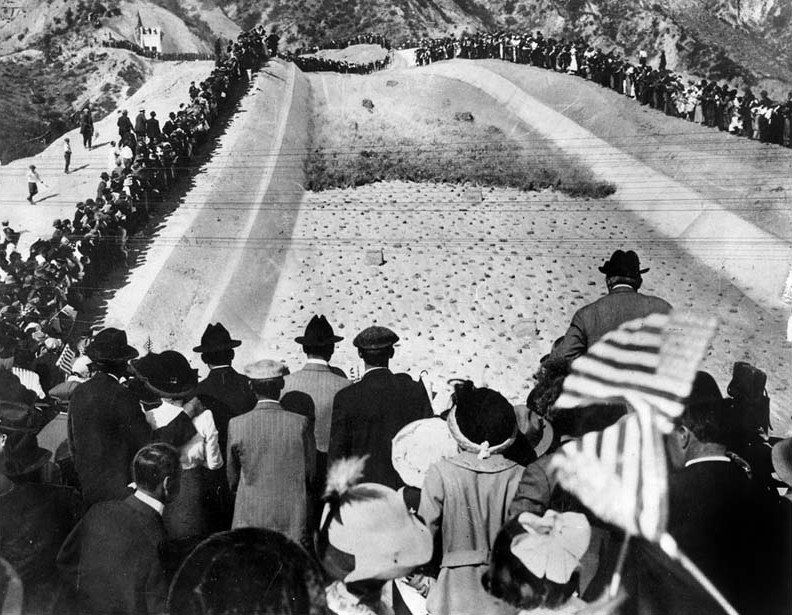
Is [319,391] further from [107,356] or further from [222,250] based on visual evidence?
[222,250]

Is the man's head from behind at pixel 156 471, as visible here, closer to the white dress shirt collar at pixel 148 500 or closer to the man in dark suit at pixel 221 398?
the white dress shirt collar at pixel 148 500

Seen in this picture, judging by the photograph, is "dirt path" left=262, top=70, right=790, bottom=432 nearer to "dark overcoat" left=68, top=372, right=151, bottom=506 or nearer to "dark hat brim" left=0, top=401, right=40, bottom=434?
"dark hat brim" left=0, top=401, right=40, bottom=434

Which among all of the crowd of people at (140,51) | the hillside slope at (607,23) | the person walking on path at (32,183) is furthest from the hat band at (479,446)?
the crowd of people at (140,51)

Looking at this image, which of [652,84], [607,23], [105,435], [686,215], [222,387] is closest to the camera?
[105,435]

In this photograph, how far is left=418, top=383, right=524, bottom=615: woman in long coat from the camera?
3.03 m

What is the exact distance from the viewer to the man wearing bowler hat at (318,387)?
424 centimetres

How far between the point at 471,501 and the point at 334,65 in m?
30.1

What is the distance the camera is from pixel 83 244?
458 inches

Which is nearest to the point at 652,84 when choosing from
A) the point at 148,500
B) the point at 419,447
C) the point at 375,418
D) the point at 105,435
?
the point at 375,418

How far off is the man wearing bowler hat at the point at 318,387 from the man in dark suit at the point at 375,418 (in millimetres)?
344

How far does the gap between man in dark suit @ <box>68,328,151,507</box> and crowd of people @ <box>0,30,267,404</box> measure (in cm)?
317

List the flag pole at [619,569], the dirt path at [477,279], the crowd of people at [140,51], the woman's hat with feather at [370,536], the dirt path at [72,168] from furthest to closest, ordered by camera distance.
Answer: the crowd of people at [140,51], the dirt path at [72,168], the dirt path at [477,279], the flag pole at [619,569], the woman's hat with feather at [370,536]

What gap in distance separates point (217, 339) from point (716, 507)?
9.81 ft

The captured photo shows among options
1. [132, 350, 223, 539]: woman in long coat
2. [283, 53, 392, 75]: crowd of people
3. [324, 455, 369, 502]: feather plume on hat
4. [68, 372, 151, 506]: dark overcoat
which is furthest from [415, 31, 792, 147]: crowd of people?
[68, 372, 151, 506]: dark overcoat
